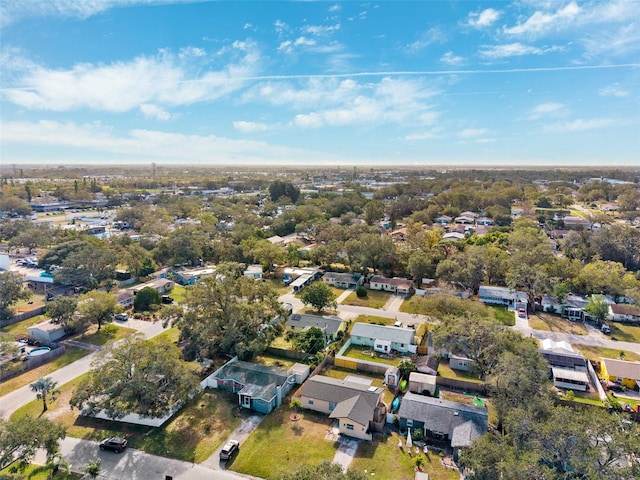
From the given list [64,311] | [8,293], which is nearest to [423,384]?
[64,311]

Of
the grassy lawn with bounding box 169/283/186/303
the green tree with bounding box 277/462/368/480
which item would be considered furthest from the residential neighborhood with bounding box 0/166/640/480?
the green tree with bounding box 277/462/368/480

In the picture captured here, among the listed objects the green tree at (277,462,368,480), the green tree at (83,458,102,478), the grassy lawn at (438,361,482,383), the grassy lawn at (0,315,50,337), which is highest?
the green tree at (277,462,368,480)

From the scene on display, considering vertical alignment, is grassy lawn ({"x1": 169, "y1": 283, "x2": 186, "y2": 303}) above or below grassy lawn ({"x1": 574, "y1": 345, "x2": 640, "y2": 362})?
above

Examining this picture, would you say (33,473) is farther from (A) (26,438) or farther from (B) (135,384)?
(B) (135,384)

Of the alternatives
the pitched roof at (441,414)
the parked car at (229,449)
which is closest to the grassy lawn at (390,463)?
the pitched roof at (441,414)

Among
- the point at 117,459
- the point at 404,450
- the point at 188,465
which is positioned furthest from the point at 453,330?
the point at 117,459

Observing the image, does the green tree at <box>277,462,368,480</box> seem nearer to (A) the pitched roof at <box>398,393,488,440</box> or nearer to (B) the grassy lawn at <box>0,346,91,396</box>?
(A) the pitched roof at <box>398,393,488,440</box>

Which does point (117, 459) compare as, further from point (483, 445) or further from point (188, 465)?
point (483, 445)

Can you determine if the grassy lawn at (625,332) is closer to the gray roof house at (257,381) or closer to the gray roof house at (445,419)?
the gray roof house at (445,419)
